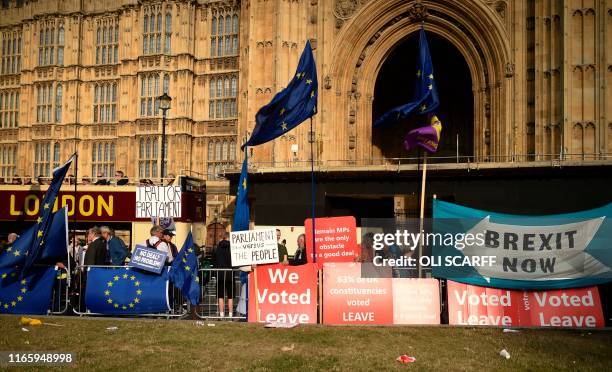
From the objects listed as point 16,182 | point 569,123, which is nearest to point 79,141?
point 16,182

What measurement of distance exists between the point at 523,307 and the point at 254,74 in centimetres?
2105

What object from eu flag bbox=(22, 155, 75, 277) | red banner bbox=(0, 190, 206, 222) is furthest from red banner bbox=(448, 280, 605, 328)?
red banner bbox=(0, 190, 206, 222)

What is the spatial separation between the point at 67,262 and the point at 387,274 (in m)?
7.62

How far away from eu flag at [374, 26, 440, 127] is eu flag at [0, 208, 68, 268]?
8.98 metres

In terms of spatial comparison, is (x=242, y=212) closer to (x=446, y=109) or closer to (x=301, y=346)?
(x=301, y=346)

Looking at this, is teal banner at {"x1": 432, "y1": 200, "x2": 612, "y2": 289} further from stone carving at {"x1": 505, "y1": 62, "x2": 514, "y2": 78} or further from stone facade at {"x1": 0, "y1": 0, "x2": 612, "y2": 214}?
stone carving at {"x1": 505, "y1": 62, "x2": 514, "y2": 78}

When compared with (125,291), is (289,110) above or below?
above

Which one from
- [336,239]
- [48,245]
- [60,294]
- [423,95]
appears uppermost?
[423,95]

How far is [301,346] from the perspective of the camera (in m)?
10.5

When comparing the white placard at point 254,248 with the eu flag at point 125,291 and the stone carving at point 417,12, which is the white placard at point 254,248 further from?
the stone carving at point 417,12

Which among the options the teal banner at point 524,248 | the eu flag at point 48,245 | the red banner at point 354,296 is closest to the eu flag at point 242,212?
the red banner at point 354,296

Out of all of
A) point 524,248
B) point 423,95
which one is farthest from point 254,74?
point 524,248

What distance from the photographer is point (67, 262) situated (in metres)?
14.6

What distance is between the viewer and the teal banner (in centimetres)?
1250
